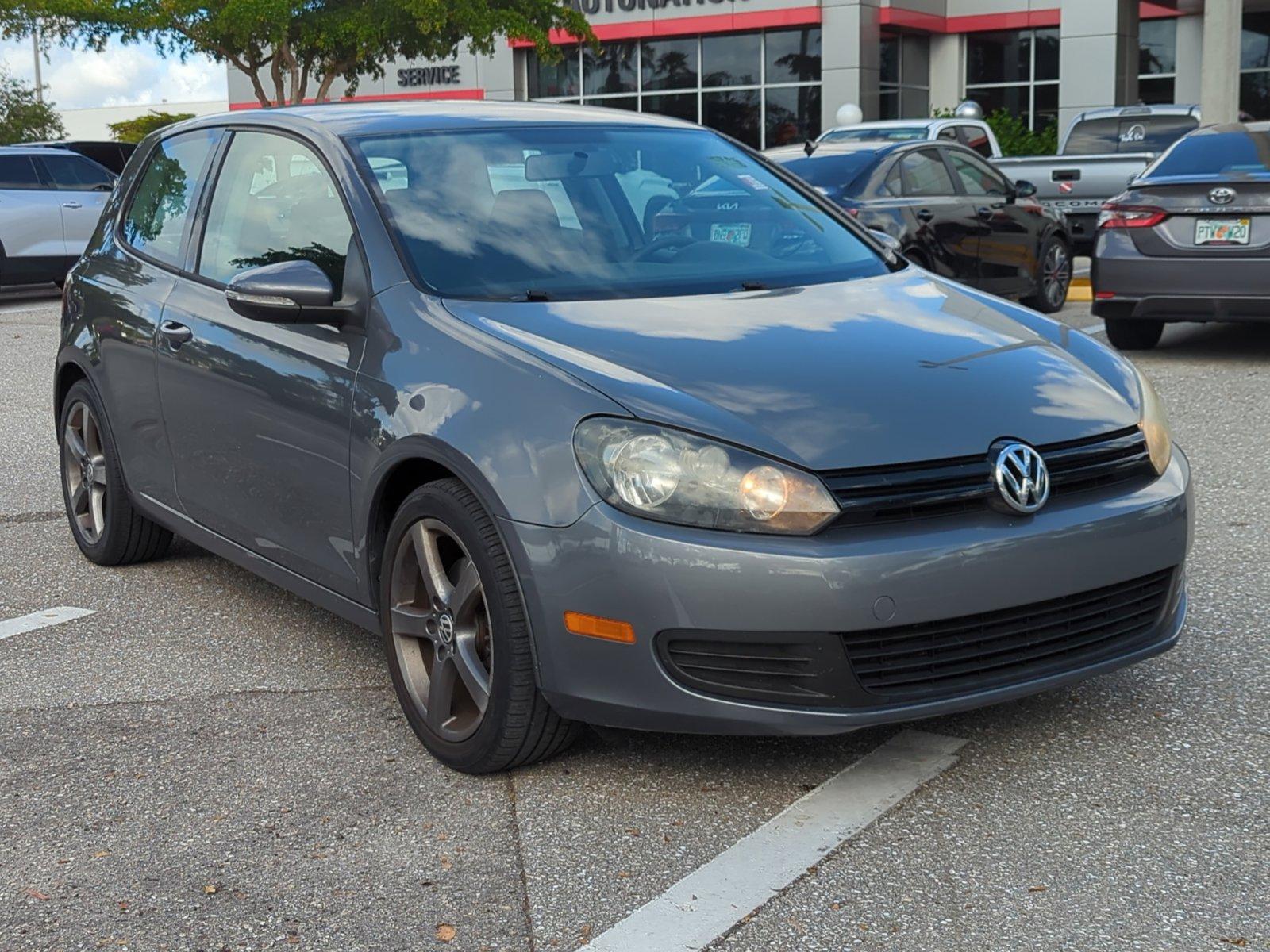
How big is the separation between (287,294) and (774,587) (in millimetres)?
1568

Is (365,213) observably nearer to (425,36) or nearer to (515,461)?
(515,461)

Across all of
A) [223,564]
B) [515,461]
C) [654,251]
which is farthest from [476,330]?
[223,564]

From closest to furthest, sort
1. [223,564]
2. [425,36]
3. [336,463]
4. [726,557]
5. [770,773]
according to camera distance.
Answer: [726,557] → [770,773] → [336,463] → [223,564] → [425,36]

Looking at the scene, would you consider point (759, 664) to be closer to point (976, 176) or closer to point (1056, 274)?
point (976, 176)

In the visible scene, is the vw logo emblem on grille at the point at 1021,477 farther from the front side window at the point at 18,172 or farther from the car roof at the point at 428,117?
the front side window at the point at 18,172

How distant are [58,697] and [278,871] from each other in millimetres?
1487

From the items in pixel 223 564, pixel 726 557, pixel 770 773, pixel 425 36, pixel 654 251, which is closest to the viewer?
pixel 726 557

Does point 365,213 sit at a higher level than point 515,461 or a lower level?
higher

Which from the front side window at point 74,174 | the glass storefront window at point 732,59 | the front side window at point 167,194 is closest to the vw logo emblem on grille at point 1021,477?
the front side window at point 167,194

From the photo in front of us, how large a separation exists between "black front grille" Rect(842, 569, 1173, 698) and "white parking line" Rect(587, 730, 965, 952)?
30cm

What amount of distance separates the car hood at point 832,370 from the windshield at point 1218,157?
629cm

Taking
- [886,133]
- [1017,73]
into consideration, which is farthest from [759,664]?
[1017,73]

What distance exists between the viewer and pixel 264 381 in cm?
450

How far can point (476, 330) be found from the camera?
3.91m
